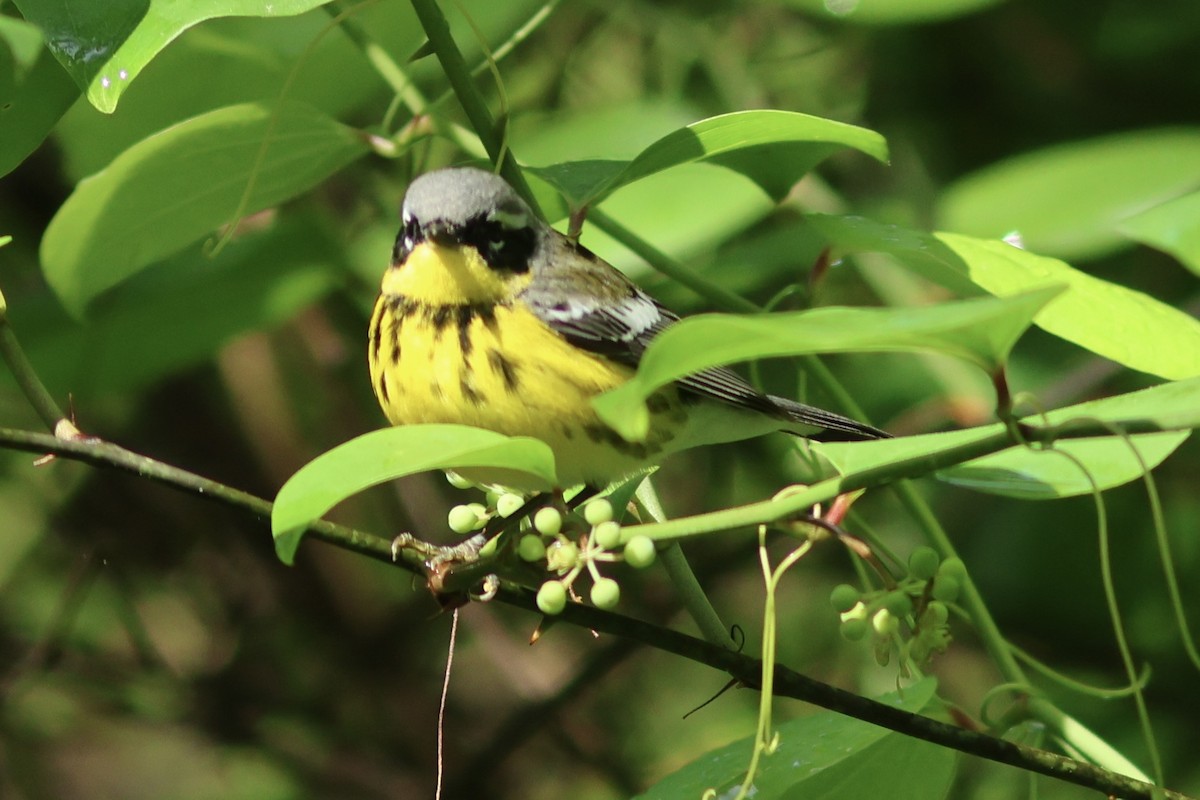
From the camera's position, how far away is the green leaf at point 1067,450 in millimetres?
1434

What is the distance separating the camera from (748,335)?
126 cm

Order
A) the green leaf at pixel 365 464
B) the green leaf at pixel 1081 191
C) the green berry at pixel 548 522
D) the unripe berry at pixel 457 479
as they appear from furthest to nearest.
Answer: the green leaf at pixel 1081 191, the unripe berry at pixel 457 479, the green berry at pixel 548 522, the green leaf at pixel 365 464

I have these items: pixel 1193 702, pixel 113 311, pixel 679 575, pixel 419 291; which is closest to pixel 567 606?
pixel 679 575

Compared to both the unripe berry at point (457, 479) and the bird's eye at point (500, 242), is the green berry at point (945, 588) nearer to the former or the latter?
the unripe berry at point (457, 479)

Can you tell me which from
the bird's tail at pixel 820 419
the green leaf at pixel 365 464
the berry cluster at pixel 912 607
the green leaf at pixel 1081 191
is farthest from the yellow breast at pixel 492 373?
the green leaf at pixel 1081 191

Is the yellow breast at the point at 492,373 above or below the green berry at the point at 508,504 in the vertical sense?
above

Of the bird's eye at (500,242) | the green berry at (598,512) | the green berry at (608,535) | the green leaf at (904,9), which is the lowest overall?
the green berry at (598,512)

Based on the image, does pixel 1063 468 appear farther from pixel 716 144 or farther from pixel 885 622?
pixel 716 144

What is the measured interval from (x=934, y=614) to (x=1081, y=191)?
198cm

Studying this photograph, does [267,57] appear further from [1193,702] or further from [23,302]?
[1193,702]

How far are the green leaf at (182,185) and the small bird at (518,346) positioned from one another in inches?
9.3

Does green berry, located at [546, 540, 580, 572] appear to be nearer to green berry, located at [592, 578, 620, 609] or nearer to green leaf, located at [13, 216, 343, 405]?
green berry, located at [592, 578, 620, 609]

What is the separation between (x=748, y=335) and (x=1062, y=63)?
3477 mm

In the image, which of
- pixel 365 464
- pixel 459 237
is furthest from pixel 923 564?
pixel 459 237
